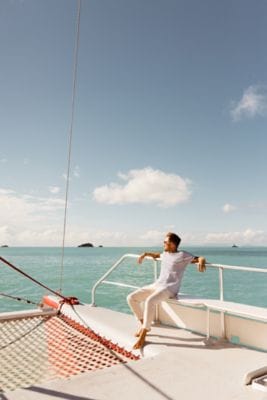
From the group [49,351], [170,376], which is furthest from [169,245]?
[49,351]

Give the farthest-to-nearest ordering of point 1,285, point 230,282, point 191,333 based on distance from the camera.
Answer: point 230,282, point 1,285, point 191,333

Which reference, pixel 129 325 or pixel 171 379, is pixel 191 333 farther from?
pixel 171 379

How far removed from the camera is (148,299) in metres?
4.20

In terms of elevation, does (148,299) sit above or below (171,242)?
below

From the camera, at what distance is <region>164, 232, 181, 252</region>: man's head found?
456 cm

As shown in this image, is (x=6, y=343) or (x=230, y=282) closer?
(x=6, y=343)

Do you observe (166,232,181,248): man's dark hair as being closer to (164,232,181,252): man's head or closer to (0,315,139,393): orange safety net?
(164,232,181,252): man's head

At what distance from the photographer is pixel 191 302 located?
Result: 409cm

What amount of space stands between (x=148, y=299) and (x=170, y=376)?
3.94ft

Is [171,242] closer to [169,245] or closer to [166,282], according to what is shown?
[169,245]

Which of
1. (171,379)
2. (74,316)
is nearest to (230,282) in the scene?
(74,316)

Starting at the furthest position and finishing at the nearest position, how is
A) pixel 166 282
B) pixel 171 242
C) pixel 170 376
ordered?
pixel 171 242, pixel 166 282, pixel 170 376

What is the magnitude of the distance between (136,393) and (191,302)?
1.53 meters

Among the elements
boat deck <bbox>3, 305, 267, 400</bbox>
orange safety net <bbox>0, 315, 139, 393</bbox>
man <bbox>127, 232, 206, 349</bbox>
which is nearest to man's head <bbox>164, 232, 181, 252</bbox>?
man <bbox>127, 232, 206, 349</bbox>
